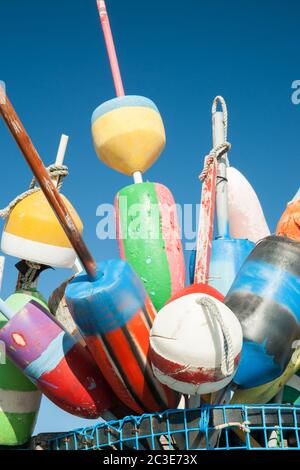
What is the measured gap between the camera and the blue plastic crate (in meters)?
2.36

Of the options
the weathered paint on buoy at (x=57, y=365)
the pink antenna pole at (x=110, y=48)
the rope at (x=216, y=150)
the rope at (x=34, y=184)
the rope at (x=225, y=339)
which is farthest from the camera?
the pink antenna pole at (x=110, y=48)

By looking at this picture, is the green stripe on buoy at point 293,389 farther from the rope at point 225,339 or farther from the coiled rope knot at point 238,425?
the rope at point 225,339

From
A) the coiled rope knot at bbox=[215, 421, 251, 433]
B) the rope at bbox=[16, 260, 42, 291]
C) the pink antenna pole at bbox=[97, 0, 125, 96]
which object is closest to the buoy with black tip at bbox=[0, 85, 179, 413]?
the coiled rope knot at bbox=[215, 421, 251, 433]

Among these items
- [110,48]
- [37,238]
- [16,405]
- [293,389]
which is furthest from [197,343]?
[110,48]

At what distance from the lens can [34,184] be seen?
11.1ft

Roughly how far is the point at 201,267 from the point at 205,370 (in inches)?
22.2

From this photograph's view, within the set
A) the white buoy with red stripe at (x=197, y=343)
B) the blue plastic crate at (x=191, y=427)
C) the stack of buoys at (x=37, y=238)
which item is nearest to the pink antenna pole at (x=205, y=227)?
the white buoy with red stripe at (x=197, y=343)

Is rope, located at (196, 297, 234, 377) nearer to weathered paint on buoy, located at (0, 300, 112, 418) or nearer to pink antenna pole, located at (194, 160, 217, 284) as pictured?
pink antenna pole, located at (194, 160, 217, 284)

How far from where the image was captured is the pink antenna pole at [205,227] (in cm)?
272

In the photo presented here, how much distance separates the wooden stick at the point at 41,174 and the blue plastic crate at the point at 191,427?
1.83 feet

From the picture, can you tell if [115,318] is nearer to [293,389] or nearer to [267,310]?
[267,310]

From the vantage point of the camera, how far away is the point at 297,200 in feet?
10.4

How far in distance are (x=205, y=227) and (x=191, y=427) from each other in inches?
32.4
